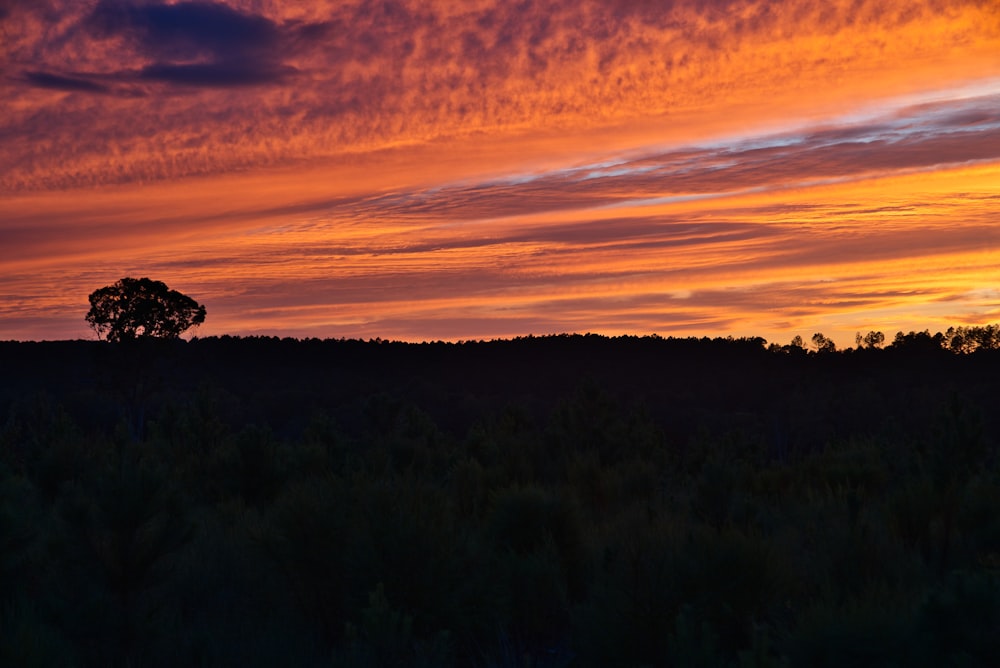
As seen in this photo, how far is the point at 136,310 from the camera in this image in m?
50.3

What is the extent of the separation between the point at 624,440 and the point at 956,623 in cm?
2009

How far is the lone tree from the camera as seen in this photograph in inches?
1976

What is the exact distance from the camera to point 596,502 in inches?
693

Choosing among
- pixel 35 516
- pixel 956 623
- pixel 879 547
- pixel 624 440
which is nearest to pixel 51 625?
pixel 35 516

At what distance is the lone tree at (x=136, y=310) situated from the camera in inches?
1976

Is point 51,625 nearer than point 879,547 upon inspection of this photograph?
Yes

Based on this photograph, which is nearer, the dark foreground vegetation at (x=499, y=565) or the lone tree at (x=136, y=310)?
the dark foreground vegetation at (x=499, y=565)

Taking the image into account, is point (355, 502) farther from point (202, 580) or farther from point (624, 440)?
point (624, 440)

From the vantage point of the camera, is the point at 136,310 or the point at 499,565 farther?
the point at 136,310

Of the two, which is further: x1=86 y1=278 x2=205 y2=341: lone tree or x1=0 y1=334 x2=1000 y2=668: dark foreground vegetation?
x1=86 y1=278 x2=205 y2=341: lone tree

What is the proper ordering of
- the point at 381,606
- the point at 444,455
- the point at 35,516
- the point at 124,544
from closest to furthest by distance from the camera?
the point at 381,606
the point at 124,544
the point at 35,516
the point at 444,455

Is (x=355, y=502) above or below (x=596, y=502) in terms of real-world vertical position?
above

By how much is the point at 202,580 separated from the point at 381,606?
172 inches

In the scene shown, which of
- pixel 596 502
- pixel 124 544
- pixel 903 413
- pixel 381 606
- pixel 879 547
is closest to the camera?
pixel 381 606
